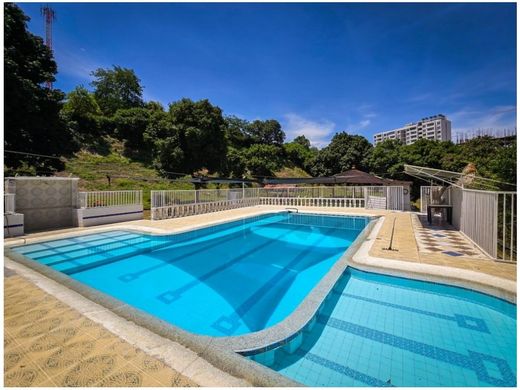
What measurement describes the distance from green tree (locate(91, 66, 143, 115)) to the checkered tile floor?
42293 millimetres

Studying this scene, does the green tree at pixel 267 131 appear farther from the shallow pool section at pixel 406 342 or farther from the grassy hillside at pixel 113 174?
the shallow pool section at pixel 406 342

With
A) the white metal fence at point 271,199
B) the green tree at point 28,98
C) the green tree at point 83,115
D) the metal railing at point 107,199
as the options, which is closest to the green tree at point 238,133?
the green tree at point 83,115

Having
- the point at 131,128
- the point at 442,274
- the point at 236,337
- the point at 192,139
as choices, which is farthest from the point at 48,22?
the point at 442,274

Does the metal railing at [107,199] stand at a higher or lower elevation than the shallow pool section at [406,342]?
higher

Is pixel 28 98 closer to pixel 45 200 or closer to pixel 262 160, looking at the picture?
pixel 45 200

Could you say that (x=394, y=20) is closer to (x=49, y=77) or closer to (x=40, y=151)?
(x=49, y=77)

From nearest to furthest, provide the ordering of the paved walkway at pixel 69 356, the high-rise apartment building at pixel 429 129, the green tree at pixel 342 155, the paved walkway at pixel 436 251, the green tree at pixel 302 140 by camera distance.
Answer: the paved walkway at pixel 69 356 → the paved walkway at pixel 436 251 → the green tree at pixel 342 155 → the green tree at pixel 302 140 → the high-rise apartment building at pixel 429 129

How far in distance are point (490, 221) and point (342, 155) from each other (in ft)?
106

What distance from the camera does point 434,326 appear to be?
10.9ft

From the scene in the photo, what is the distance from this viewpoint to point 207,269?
616 centimetres

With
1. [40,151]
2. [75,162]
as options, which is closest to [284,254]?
[40,151]

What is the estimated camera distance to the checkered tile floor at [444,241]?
18.8 ft

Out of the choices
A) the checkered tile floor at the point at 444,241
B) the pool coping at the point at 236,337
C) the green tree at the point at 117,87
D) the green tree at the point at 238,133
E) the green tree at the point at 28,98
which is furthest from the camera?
the green tree at the point at 238,133

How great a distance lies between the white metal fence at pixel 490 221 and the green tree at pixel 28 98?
676 inches
